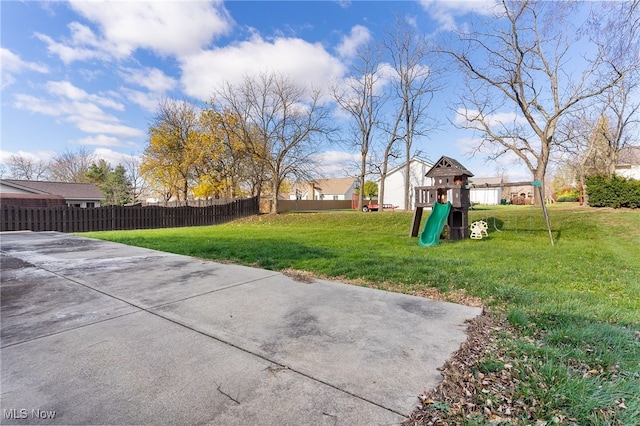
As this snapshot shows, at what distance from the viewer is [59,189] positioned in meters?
25.6

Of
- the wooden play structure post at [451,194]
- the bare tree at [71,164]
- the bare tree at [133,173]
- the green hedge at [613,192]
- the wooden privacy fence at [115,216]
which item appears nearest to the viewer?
the wooden play structure post at [451,194]

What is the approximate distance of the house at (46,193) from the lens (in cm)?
2077

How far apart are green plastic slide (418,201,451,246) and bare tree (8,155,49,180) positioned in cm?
4847

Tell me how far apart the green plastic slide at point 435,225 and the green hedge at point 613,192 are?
36.5ft

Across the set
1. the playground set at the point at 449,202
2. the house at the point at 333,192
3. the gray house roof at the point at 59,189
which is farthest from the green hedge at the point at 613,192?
the house at the point at 333,192

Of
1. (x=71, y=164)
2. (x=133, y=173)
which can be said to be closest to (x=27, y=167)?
(x=71, y=164)

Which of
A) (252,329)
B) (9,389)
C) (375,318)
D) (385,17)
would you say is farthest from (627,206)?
(9,389)

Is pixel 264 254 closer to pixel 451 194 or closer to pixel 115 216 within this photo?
pixel 451 194

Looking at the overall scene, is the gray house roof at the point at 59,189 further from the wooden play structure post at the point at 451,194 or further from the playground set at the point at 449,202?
the playground set at the point at 449,202

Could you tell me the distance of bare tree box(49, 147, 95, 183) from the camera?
126ft

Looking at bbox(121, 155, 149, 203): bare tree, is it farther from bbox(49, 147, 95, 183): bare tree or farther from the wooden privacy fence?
the wooden privacy fence

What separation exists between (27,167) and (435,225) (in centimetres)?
Answer: 4981

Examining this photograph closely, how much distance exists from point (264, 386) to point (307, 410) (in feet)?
1.08

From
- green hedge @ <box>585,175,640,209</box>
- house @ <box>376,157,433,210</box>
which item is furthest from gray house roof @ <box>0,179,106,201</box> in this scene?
green hedge @ <box>585,175,640,209</box>
